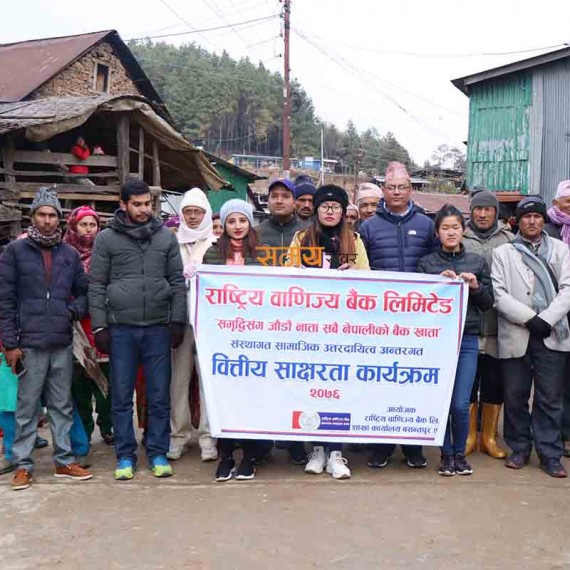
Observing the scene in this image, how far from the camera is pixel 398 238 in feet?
15.2

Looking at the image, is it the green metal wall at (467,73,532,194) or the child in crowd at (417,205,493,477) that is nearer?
the child in crowd at (417,205,493,477)

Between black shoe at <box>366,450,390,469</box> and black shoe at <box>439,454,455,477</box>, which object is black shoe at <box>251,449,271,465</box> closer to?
black shoe at <box>366,450,390,469</box>

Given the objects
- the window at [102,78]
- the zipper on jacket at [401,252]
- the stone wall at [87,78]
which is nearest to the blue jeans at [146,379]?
the zipper on jacket at [401,252]

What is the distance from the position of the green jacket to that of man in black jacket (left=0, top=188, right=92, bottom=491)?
8.0 inches

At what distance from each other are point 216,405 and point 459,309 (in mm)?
1702

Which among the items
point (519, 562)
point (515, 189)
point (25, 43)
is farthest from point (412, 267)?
point (25, 43)

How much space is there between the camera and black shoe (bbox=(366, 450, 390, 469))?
4559 mm

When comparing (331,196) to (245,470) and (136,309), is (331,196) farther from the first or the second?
(245,470)

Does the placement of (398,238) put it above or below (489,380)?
above

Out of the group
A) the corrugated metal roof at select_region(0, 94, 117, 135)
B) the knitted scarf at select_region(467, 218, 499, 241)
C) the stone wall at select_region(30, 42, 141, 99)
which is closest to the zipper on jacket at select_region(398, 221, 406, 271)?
the knitted scarf at select_region(467, 218, 499, 241)

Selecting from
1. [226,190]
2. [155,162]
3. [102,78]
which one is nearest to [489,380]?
[155,162]

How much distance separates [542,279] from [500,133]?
42.7ft

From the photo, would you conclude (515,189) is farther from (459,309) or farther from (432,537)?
(432,537)

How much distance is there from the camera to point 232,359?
4.43 metres
